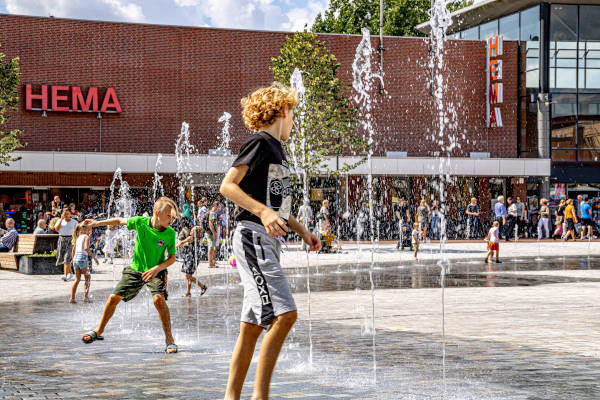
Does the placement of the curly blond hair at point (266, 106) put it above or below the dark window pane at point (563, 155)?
below

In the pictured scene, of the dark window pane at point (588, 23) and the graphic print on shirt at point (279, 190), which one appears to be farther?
the dark window pane at point (588, 23)

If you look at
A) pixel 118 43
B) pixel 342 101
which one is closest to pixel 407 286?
pixel 342 101

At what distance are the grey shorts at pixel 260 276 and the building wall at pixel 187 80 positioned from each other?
1314 inches

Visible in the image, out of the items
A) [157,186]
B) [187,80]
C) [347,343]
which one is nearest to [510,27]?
[187,80]

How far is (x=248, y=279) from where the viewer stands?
4.21m

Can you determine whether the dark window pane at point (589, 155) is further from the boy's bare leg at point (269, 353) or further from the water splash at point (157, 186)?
the boy's bare leg at point (269, 353)

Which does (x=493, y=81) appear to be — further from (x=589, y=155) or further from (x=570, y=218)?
(x=570, y=218)

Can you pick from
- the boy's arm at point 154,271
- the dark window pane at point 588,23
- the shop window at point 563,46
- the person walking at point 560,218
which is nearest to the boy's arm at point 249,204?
the boy's arm at point 154,271

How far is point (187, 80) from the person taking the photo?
37969 millimetres

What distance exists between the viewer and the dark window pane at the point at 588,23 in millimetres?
42312

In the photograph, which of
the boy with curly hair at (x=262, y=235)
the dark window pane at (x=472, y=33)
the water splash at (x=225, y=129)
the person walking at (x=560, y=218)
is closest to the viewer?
the boy with curly hair at (x=262, y=235)

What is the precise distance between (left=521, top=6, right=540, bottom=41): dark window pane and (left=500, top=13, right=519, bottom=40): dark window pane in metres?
0.46

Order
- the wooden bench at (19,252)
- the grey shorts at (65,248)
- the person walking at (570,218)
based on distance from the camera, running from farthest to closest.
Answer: the person walking at (570,218)
the wooden bench at (19,252)
the grey shorts at (65,248)

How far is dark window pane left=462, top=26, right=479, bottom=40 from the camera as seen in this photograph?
46438 mm
